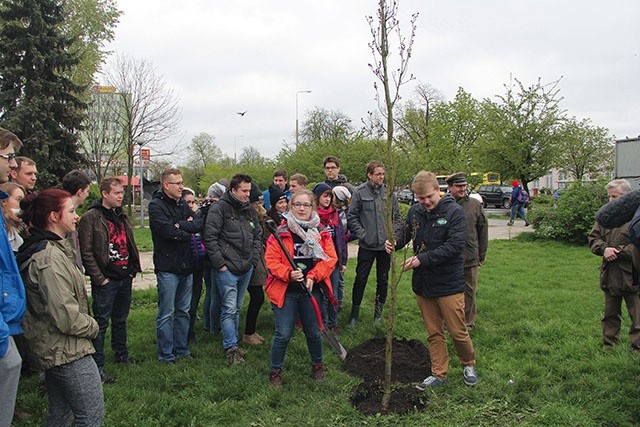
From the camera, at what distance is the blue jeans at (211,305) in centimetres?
588

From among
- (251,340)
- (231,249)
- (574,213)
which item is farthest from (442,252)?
(574,213)

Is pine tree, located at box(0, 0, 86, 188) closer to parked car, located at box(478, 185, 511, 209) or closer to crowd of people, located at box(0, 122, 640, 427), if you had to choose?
crowd of people, located at box(0, 122, 640, 427)

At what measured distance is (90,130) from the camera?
24.4 meters

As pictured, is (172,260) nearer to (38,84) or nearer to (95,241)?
(95,241)

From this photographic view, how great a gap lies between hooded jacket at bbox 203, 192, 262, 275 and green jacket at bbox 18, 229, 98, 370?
2.18m

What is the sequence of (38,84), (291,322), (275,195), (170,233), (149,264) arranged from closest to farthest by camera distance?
1. (291,322)
2. (170,233)
3. (275,195)
4. (149,264)
5. (38,84)

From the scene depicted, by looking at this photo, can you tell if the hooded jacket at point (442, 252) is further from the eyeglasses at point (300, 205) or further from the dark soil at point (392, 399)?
the eyeglasses at point (300, 205)

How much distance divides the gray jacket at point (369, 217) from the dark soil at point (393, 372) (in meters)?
1.25

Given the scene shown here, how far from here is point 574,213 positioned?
13.8 meters

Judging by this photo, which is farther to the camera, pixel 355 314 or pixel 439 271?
pixel 355 314

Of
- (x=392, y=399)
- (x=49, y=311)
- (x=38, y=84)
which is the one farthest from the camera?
(x=38, y=84)

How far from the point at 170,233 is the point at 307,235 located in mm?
1441

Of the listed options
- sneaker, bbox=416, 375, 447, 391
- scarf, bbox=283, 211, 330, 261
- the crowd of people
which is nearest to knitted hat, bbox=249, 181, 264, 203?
the crowd of people

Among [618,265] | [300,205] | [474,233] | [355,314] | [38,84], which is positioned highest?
[38,84]
